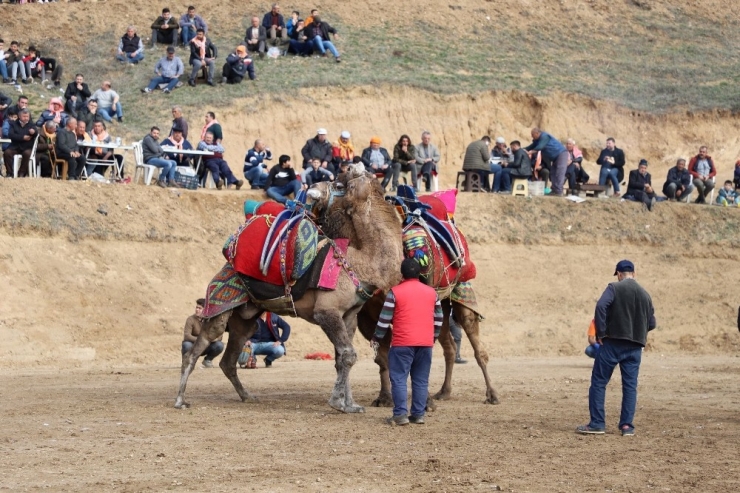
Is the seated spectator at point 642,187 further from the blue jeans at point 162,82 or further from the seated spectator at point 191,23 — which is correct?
the seated spectator at point 191,23

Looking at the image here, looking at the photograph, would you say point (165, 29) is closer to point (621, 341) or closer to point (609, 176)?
point (609, 176)

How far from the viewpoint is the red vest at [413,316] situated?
13625mm

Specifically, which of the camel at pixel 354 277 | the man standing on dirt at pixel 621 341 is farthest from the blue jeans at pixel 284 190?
the man standing on dirt at pixel 621 341

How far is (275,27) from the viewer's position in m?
39.6

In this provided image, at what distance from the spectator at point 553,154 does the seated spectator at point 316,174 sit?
20.7ft

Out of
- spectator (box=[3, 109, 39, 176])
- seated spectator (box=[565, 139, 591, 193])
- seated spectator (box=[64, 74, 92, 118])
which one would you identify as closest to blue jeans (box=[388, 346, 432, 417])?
spectator (box=[3, 109, 39, 176])

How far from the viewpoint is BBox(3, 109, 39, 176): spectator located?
26.7m

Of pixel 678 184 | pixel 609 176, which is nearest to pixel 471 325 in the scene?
Answer: pixel 609 176

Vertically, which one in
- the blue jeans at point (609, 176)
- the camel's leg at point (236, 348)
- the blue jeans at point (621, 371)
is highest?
the blue jeans at point (609, 176)

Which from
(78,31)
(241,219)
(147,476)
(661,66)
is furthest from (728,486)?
(661,66)

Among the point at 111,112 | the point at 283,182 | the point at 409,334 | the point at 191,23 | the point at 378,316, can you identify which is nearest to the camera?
the point at 409,334

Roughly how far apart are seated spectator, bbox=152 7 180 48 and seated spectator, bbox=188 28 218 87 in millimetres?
1548

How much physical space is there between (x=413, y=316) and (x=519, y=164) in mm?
19286

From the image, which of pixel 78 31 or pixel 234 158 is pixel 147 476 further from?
pixel 78 31
